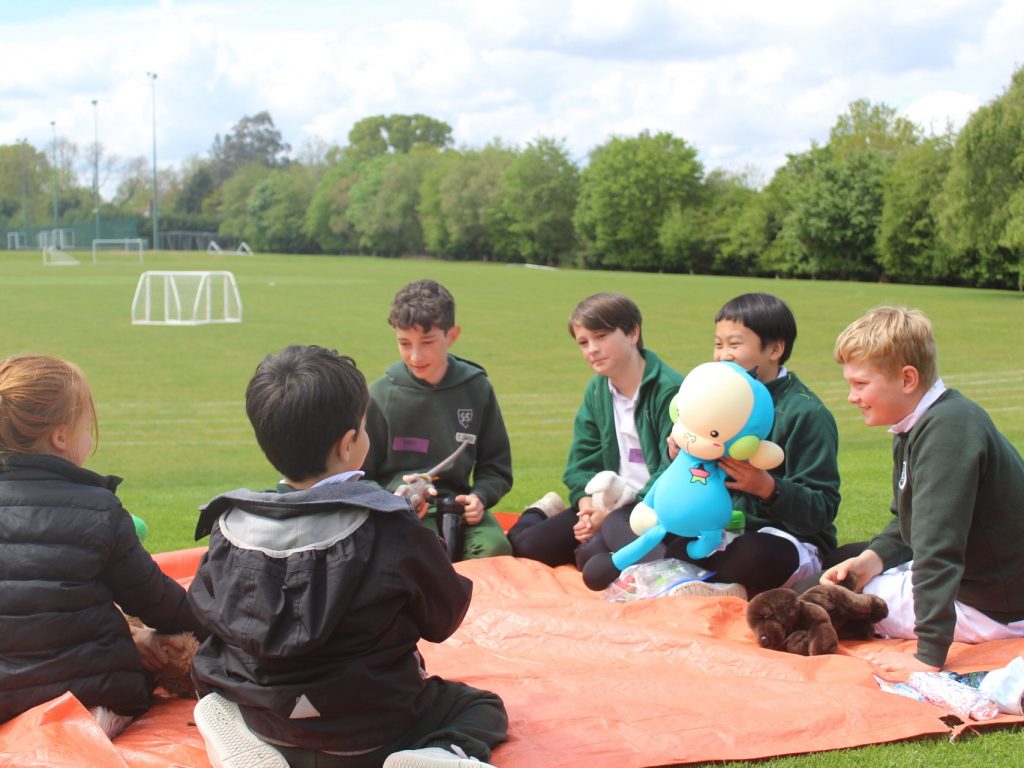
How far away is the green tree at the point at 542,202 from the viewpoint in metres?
82.1

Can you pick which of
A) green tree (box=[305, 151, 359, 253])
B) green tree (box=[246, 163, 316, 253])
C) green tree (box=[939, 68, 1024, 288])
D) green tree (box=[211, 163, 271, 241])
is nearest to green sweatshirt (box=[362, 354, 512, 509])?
green tree (box=[939, 68, 1024, 288])

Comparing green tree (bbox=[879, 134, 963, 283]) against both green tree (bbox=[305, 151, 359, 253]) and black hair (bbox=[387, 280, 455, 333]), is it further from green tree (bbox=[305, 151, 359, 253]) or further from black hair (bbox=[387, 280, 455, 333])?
green tree (bbox=[305, 151, 359, 253])

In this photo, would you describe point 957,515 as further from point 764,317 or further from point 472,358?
point 472,358

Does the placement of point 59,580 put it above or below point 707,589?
above

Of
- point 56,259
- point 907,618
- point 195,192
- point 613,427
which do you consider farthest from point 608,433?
point 195,192

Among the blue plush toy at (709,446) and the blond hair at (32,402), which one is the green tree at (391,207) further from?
the blond hair at (32,402)

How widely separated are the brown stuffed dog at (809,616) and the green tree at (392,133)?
134548 millimetres

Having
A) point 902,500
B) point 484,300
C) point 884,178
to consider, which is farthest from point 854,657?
point 884,178

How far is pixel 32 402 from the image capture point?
3.37 m

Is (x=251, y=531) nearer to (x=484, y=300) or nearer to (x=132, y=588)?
(x=132, y=588)

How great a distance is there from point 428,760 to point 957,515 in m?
2.13

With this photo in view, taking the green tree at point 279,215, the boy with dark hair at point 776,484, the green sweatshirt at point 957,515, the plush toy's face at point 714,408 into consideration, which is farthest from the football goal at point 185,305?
the green tree at point 279,215

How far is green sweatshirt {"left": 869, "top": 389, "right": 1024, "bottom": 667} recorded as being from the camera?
3.89 metres

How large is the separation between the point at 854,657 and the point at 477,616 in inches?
61.3
